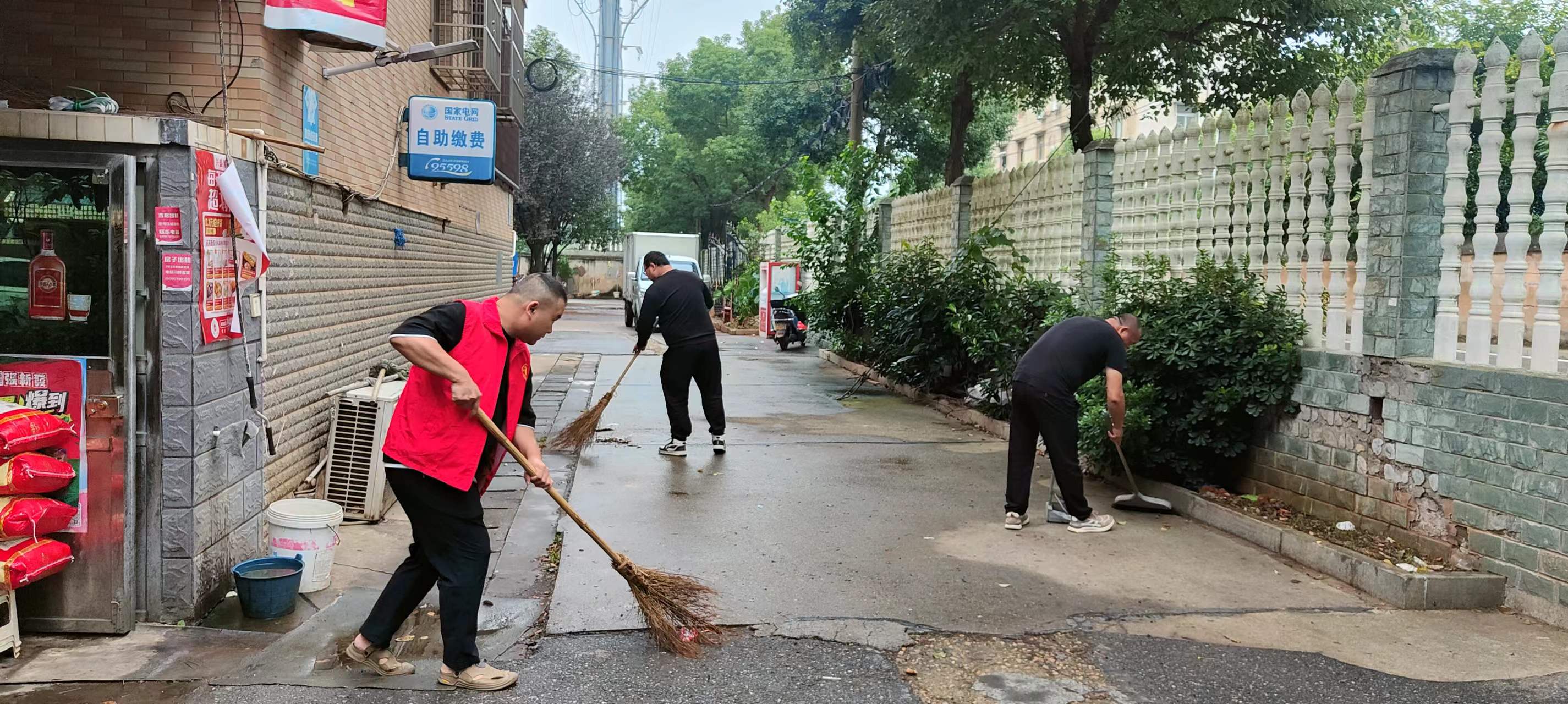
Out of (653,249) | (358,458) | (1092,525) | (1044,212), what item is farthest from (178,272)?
(653,249)

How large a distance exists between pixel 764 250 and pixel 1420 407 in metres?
23.0

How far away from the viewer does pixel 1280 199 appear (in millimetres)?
6918

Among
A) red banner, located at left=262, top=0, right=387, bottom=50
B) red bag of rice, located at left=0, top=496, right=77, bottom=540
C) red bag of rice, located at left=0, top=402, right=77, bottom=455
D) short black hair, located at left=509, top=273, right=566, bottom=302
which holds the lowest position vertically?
red bag of rice, located at left=0, top=496, right=77, bottom=540

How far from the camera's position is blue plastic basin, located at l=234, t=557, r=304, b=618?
4.78m

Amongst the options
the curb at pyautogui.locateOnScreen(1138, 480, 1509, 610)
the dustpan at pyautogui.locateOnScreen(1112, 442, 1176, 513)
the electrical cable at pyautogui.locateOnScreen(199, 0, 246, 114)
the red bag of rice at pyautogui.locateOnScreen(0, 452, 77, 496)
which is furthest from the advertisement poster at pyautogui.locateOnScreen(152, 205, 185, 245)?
the curb at pyautogui.locateOnScreen(1138, 480, 1509, 610)

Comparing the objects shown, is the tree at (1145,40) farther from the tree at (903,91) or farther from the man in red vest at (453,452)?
the man in red vest at (453,452)

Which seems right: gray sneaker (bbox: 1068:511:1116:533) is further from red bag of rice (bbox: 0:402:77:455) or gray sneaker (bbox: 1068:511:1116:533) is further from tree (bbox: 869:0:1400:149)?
tree (bbox: 869:0:1400:149)

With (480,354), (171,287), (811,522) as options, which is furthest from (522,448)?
(811,522)

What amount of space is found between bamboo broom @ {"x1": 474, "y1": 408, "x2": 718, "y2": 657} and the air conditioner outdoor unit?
2400mm

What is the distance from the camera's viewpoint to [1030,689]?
4117 millimetres

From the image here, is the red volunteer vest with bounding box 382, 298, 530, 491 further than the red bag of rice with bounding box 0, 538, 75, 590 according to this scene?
No

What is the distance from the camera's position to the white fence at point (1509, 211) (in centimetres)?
507

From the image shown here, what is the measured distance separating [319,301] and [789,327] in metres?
A: 13.7

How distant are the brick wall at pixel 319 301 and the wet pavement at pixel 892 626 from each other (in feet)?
3.26
